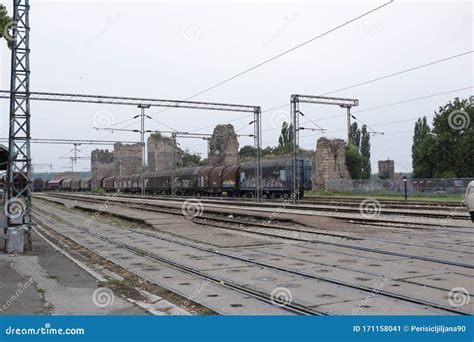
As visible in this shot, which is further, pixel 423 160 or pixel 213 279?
pixel 423 160

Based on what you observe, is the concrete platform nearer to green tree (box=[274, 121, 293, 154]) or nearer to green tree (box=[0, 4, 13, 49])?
green tree (box=[0, 4, 13, 49])

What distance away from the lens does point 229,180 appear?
170 feet

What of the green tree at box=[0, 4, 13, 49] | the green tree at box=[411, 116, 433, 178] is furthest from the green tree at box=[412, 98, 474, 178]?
the green tree at box=[0, 4, 13, 49]

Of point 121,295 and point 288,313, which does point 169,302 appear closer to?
point 121,295

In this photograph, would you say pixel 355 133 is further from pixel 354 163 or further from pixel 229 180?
pixel 229 180

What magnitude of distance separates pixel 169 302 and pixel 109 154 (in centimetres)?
11790

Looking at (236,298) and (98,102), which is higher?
(98,102)

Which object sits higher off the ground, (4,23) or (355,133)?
(355,133)

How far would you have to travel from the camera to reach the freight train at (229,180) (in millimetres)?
44000

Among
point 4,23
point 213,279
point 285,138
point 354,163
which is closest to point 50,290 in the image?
point 213,279

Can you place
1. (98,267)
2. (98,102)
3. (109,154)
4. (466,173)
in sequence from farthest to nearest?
(109,154) → (466,173) → (98,102) → (98,267)

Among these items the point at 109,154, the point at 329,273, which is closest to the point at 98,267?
the point at 329,273

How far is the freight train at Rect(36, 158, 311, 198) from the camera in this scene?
44.0 meters

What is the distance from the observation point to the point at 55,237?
Result: 17.7 metres
